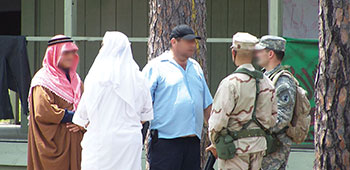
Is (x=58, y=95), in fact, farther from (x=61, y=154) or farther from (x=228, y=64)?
(x=228, y=64)

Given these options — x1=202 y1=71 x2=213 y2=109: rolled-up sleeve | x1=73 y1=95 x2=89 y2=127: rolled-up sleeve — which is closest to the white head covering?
x1=73 y1=95 x2=89 y2=127: rolled-up sleeve

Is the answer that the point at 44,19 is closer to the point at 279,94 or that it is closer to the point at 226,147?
the point at 279,94

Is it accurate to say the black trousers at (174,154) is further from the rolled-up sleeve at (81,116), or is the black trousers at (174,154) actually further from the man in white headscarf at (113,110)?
the rolled-up sleeve at (81,116)

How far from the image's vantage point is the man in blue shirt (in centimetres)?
538

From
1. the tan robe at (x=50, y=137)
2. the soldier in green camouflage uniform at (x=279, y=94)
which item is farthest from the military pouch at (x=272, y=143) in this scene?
the tan robe at (x=50, y=137)

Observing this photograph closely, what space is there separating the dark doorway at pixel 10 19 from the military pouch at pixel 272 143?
6763mm

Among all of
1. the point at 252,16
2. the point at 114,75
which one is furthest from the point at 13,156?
the point at 252,16

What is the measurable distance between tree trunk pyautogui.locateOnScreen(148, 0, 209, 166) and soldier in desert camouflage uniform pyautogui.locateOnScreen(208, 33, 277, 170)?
166cm

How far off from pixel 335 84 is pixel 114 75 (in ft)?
5.44

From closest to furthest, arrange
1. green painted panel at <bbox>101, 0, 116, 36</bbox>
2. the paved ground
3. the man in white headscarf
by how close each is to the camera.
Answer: the man in white headscarf < the paved ground < green painted panel at <bbox>101, 0, 116, 36</bbox>

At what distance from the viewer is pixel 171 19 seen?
624 cm

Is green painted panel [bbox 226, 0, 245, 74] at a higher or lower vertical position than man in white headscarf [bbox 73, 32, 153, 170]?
higher

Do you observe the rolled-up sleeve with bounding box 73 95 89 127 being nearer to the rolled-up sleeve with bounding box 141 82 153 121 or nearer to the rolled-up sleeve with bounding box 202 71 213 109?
the rolled-up sleeve with bounding box 141 82 153 121

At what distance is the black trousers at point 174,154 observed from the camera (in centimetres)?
536
